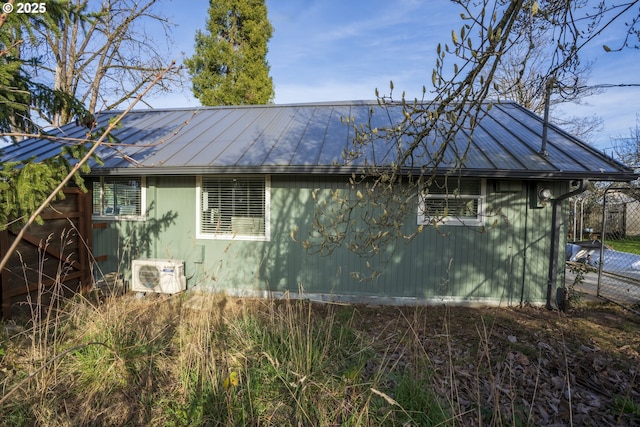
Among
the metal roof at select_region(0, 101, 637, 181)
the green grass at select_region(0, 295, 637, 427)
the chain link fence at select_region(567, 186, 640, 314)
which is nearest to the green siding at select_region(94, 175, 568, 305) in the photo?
the metal roof at select_region(0, 101, 637, 181)

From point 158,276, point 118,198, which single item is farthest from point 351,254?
point 118,198

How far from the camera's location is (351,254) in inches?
240

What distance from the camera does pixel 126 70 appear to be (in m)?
15.7

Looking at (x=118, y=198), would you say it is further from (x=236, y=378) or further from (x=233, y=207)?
(x=236, y=378)

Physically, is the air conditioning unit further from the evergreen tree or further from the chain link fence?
the evergreen tree

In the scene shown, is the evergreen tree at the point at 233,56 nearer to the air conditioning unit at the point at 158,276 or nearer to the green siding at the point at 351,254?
the green siding at the point at 351,254

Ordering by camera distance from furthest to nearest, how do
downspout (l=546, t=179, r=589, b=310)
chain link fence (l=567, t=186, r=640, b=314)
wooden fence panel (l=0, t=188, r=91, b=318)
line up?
1. chain link fence (l=567, t=186, r=640, b=314)
2. downspout (l=546, t=179, r=589, b=310)
3. wooden fence panel (l=0, t=188, r=91, b=318)

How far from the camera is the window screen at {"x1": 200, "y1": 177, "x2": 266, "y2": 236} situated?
253 inches

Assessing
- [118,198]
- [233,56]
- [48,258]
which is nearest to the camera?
[48,258]

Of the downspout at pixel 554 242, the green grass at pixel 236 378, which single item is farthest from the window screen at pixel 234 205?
the downspout at pixel 554 242

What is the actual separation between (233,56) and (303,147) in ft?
39.1

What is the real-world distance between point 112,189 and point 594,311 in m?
9.44

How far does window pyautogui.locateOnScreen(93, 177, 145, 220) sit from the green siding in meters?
0.31

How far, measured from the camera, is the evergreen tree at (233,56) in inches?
616
